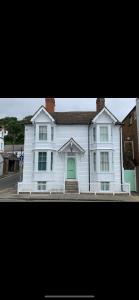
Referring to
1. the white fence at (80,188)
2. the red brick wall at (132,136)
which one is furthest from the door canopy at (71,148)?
the red brick wall at (132,136)

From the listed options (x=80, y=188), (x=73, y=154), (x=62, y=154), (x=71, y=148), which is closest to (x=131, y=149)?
(x=73, y=154)

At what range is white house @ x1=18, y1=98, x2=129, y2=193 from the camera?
1202cm

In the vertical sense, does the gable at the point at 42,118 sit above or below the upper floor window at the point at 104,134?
above

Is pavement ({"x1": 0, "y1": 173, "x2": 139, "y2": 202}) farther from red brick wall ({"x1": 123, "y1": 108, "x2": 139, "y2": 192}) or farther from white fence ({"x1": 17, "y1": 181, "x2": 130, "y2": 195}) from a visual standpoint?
red brick wall ({"x1": 123, "y1": 108, "x2": 139, "y2": 192})

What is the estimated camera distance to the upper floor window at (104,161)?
12129 mm

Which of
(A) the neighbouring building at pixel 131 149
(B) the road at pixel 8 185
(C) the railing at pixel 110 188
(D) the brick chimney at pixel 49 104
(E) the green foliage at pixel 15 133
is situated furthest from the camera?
(E) the green foliage at pixel 15 133

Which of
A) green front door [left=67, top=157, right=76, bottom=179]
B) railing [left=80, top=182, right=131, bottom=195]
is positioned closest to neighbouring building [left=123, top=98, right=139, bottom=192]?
railing [left=80, top=182, right=131, bottom=195]

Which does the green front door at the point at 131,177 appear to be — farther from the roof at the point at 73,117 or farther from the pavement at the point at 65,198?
the roof at the point at 73,117
